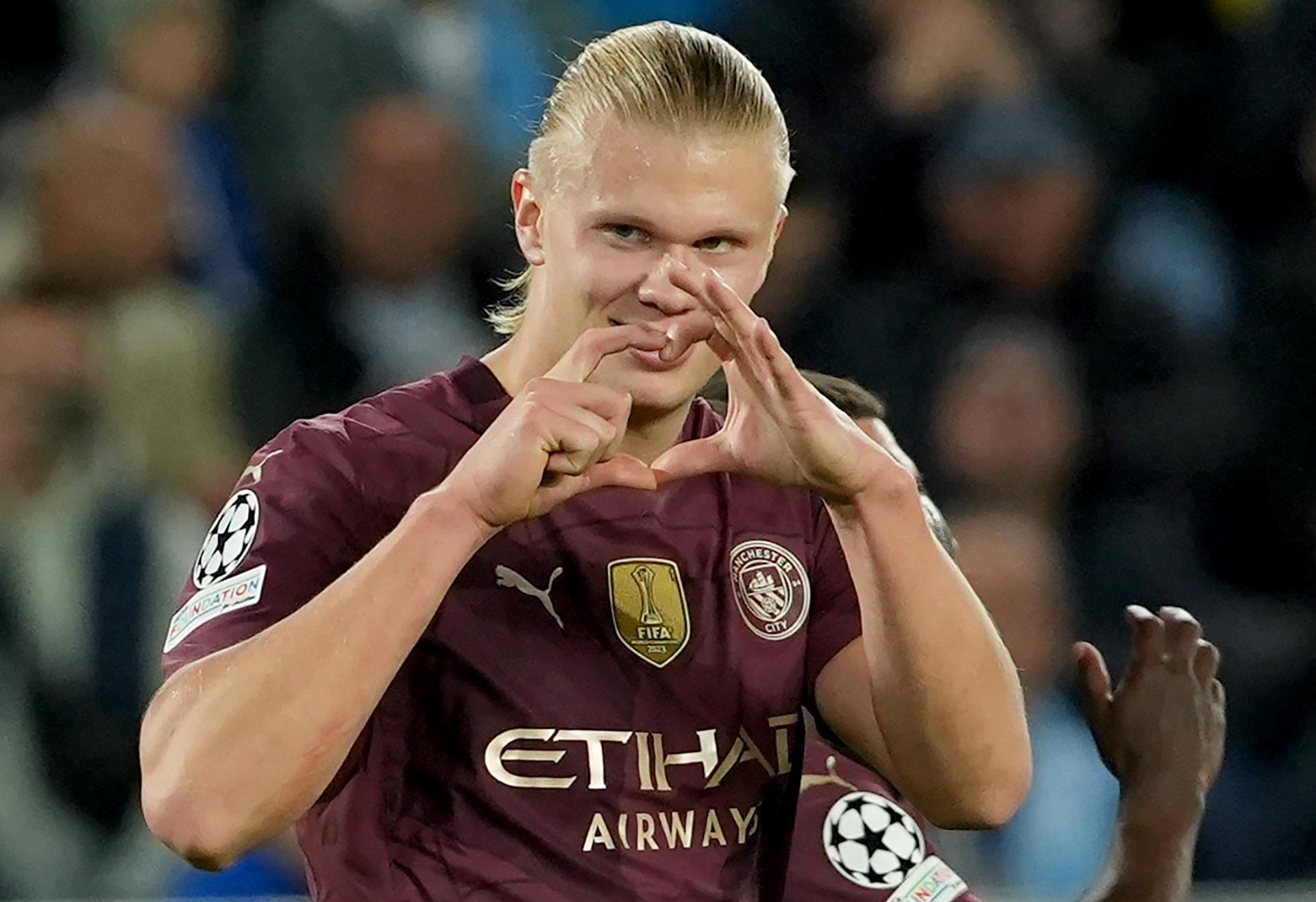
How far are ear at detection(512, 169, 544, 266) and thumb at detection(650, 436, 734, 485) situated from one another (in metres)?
0.28

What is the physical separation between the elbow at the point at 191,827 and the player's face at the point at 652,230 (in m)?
0.59

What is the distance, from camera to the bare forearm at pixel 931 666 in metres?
2.28

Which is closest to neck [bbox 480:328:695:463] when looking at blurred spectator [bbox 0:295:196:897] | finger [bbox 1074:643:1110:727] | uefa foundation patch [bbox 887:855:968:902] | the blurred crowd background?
uefa foundation patch [bbox 887:855:968:902]

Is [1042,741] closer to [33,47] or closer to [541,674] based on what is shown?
[541,674]

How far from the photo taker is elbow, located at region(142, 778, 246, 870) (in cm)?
212

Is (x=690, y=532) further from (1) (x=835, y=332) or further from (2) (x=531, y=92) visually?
(2) (x=531, y=92)

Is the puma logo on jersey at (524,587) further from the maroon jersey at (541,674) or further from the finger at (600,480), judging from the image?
the finger at (600,480)

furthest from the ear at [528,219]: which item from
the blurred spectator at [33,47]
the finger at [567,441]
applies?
the blurred spectator at [33,47]

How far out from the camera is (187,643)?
2.28 metres

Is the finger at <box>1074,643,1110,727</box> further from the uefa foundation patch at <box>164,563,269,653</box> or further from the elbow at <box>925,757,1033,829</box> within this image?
the uefa foundation patch at <box>164,563,269,653</box>

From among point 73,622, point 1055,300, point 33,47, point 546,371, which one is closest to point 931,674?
point 546,371

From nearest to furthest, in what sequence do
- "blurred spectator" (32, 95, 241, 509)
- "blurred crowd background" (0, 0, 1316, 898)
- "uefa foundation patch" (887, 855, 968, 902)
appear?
"uefa foundation patch" (887, 855, 968, 902) → "blurred crowd background" (0, 0, 1316, 898) → "blurred spectator" (32, 95, 241, 509)

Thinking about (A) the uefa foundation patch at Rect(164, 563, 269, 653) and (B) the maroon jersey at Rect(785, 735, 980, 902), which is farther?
(B) the maroon jersey at Rect(785, 735, 980, 902)

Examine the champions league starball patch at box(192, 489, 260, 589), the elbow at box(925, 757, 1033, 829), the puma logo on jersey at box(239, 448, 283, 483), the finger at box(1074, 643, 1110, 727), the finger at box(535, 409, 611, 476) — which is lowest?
the finger at box(1074, 643, 1110, 727)
